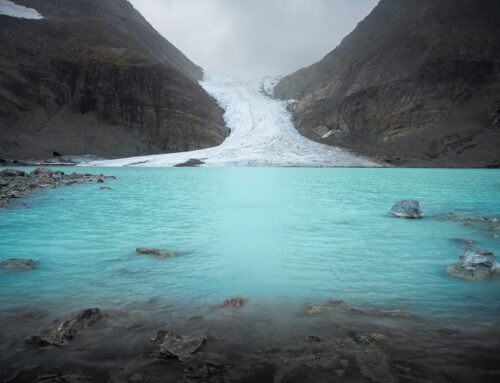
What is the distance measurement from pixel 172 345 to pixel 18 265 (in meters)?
4.02

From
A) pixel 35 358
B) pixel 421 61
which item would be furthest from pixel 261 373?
Answer: pixel 421 61

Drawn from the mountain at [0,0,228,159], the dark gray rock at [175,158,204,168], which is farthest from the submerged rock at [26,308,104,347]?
the mountain at [0,0,228,159]

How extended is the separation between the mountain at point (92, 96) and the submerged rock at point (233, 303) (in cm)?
5895

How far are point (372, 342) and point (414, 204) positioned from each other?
27.3 feet

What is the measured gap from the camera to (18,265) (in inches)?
227

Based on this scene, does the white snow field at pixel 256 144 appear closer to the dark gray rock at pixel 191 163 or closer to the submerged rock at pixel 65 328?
the dark gray rock at pixel 191 163

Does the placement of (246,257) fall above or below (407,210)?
below

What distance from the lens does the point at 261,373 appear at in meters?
2.88

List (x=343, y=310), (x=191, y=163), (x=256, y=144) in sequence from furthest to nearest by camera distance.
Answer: (x=256, y=144) → (x=191, y=163) → (x=343, y=310)

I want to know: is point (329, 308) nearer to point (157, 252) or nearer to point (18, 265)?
point (157, 252)

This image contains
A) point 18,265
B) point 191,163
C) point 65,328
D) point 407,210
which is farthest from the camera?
point 191,163

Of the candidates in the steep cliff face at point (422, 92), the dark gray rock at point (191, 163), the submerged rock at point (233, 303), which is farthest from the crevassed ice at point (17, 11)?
the submerged rock at point (233, 303)

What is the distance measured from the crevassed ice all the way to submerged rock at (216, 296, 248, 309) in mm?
100106

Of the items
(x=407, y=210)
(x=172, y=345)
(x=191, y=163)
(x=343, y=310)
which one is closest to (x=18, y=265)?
(x=172, y=345)
